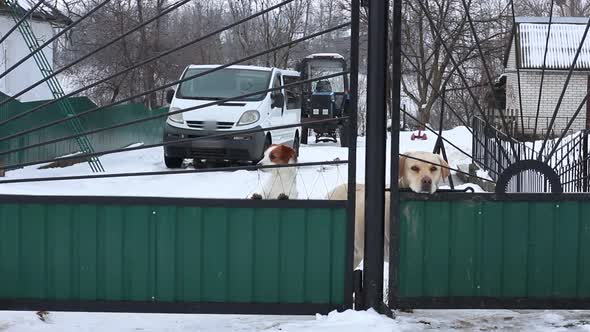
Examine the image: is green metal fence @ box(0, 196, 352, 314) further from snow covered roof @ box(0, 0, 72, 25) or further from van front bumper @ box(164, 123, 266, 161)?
snow covered roof @ box(0, 0, 72, 25)

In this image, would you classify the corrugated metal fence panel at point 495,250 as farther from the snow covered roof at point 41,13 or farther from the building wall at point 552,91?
the building wall at point 552,91

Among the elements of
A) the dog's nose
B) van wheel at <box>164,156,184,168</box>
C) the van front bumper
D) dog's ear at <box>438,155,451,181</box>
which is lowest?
the dog's nose

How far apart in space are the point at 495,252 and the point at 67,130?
52.4 ft

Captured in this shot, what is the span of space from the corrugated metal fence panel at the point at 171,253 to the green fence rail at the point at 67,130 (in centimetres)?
950

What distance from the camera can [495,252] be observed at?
651 centimetres

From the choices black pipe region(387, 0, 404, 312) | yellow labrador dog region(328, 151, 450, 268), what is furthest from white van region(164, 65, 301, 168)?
black pipe region(387, 0, 404, 312)

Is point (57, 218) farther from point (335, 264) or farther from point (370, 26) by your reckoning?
point (370, 26)

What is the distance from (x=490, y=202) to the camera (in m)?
6.47

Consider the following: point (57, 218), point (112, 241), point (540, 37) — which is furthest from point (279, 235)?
point (540, 37)

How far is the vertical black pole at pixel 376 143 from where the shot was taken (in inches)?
252

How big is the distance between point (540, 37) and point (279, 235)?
100 feet

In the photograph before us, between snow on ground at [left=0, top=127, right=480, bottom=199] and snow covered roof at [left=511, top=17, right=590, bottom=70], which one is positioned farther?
snow covered roof at [left=511, top=17, right=590, bottom=70]

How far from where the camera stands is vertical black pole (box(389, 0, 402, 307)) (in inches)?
251

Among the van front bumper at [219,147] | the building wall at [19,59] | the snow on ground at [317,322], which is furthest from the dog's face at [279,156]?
the building wall at [19,59]
